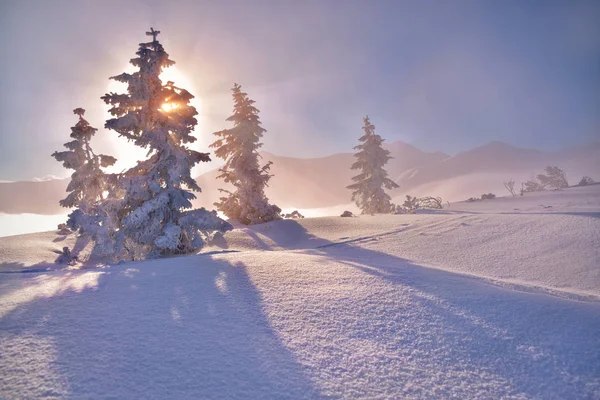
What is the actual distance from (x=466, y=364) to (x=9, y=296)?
14.0ft

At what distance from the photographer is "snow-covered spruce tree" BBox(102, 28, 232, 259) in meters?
7.82

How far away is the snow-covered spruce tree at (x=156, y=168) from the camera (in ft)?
25.6

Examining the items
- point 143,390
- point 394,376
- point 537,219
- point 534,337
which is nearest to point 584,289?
point 534,337

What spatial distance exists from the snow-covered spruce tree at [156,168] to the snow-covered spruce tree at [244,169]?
19.4 feet

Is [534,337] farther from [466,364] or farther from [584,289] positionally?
[584,289]

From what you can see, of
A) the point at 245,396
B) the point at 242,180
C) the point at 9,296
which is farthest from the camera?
the point at 242,180

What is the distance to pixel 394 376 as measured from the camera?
5.79ft

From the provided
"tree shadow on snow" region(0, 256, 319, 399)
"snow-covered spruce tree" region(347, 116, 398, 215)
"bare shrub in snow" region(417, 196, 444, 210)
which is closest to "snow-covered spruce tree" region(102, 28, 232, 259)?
"tree shadow on snow" region(0, 256, 319, 399)

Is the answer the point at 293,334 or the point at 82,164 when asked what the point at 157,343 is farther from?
the point at 82,164

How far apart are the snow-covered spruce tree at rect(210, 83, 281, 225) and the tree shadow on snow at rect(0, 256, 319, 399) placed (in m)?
11.5

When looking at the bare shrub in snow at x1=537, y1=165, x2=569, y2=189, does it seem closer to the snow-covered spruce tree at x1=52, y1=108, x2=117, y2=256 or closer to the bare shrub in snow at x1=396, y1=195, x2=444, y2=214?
the bare shrub in snow at x1=396, y1=195, x2=444, y2=214

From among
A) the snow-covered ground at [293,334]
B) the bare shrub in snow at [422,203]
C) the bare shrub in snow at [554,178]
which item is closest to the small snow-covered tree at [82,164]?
the snow-covered ground at [293,334]

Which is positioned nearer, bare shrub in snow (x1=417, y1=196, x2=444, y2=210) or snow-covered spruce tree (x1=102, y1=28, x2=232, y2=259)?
snow-covered spruce tree (x1=102, y1=28, x2=232, y2=259)

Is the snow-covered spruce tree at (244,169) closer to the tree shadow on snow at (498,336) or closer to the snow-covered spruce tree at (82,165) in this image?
the snow-covered spruce tree at (82,165)
